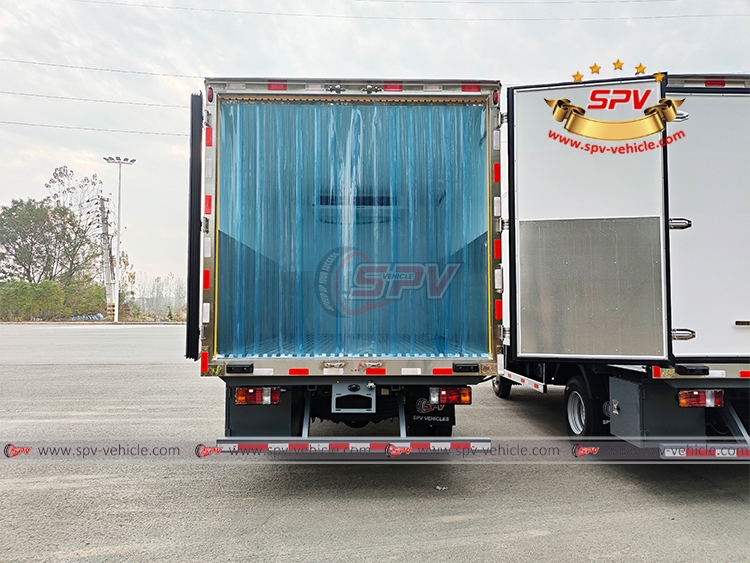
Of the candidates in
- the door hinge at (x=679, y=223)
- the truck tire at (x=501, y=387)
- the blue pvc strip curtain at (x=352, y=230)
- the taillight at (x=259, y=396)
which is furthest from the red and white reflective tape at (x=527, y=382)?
the taillight at (x=259, y=396)

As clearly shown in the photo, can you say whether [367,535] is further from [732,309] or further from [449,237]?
[732,309]

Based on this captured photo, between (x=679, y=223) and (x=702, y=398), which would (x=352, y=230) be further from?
(x=702, y=398)

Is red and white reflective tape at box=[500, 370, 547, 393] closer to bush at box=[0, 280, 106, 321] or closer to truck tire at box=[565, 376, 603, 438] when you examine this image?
truck tire at box=[565, 376, 603, 438]

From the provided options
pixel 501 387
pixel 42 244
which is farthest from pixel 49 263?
pixel 501 387

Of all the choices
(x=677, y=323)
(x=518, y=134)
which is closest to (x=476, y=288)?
(x=518, y=134)

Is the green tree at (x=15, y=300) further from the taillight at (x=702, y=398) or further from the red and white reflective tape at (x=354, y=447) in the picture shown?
the taillight at (x=702, y=398)

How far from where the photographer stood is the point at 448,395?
4605 millimetres

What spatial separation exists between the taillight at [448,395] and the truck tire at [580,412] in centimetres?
161

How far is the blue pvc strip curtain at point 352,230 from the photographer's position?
456 cm

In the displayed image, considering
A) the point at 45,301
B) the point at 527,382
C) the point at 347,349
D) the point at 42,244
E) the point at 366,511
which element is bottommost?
the point at 366,511

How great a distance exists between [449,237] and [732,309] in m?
2.56

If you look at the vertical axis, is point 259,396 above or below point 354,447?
above

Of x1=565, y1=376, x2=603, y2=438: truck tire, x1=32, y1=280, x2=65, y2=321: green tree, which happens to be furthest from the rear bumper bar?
x1=32, y1=280, x2=65, y2=321: green tree

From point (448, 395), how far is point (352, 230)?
1.69m
